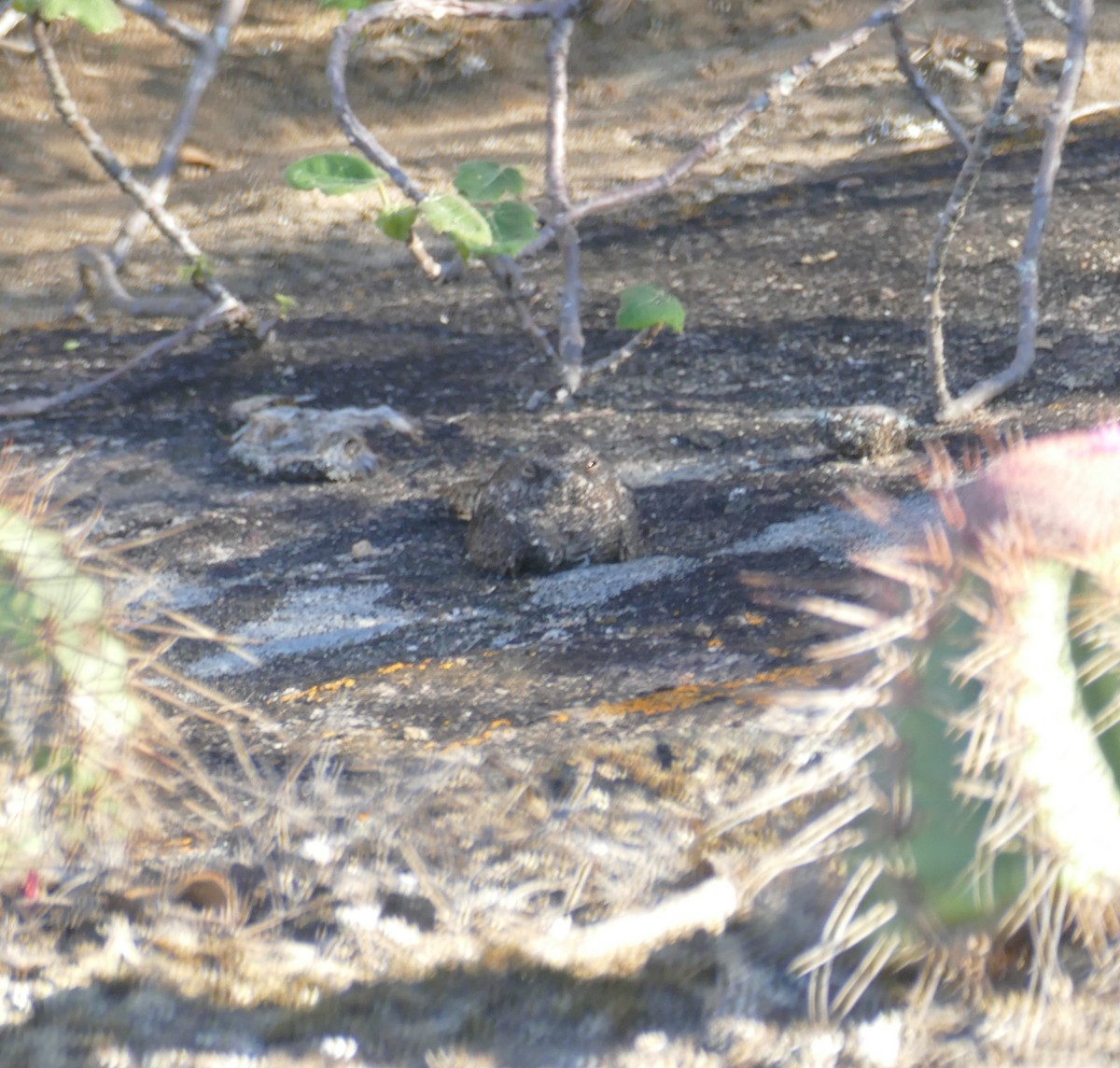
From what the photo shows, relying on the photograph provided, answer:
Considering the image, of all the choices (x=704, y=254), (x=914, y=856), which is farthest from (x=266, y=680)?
(x=704, y=254)

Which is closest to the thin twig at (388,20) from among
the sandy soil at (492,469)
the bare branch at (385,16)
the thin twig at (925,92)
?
the bare branch at (385,16)

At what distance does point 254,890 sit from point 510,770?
292mm

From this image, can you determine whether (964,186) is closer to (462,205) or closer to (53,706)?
(462,205)

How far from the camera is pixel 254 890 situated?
1127 millimetres

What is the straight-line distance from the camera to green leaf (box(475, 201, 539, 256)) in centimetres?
240

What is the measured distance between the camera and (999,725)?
32.7 inches

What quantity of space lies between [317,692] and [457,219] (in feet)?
3.13

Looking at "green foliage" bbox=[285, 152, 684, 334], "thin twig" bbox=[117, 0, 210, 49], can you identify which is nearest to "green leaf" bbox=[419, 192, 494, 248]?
"green foliage" bbox=[285, 152, 684, 334]

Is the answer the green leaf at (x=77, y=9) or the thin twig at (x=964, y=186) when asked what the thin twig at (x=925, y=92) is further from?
the green leaf at (x=77, y=9)

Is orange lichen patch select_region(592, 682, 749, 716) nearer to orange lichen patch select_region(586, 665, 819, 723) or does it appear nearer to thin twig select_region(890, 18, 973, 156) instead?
orange lichen patch select_region(586, 665, 819, 723)

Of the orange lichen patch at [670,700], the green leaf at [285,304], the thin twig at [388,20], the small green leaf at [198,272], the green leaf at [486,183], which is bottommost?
the orange lichen patch at [670,700]

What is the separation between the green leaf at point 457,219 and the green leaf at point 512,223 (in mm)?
99

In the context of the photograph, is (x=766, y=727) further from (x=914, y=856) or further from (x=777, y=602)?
(x=777, y=602)

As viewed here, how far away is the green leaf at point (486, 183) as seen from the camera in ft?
8.03
